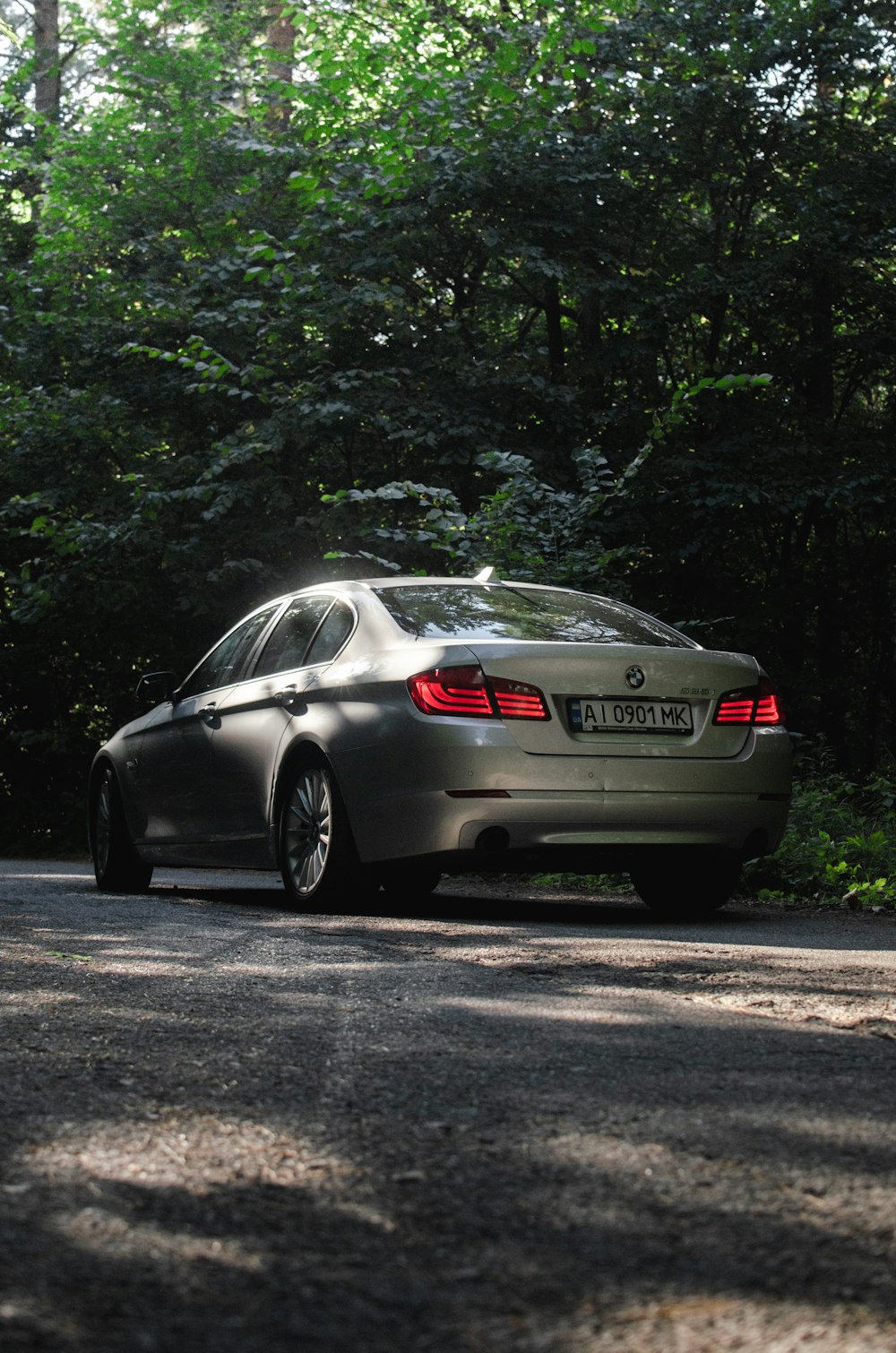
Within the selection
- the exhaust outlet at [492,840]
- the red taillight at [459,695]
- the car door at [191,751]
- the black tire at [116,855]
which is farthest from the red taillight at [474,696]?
the black tire at [116,855]

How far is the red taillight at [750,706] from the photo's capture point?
7.11m

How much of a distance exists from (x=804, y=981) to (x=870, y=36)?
13.5 meters

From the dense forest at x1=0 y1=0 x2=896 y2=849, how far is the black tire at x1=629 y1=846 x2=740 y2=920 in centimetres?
681

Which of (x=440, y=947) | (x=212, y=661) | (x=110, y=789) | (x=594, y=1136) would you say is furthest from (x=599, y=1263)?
(x=110, y=789)

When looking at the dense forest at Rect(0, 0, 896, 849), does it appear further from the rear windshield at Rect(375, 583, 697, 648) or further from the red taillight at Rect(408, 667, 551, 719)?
the red taillight at Rect(408, 667, 551, 719)

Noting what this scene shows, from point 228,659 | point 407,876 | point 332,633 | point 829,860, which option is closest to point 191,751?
point 228,659

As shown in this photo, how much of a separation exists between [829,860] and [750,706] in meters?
2.11

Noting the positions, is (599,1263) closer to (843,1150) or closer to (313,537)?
(843,1150)

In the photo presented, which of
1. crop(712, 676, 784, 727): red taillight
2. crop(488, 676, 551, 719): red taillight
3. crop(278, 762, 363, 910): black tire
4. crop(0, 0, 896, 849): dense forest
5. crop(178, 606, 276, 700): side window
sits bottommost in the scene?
crop(278, 762, 363, 910): black tire

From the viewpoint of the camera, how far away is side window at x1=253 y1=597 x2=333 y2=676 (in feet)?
26.0

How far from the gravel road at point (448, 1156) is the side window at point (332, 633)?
2.35m

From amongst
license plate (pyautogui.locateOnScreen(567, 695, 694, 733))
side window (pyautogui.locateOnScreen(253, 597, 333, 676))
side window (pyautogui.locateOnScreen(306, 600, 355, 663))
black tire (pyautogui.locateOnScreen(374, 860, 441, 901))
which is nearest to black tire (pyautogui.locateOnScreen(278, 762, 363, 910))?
black tire (pyautogui.locateOnScreen(374, 860, 441, 901))

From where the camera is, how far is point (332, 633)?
25.2 ft

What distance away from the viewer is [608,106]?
54.0ft
